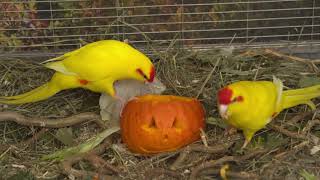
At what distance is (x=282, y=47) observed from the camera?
2.22 metres

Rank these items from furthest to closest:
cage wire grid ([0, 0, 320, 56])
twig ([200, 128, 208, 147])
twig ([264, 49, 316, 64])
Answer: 1. cage wire grid ([0, 0, 320, 56])
2. twig ([264, 49, 316, 64])
3. twig ([200, 128, 208, 147])

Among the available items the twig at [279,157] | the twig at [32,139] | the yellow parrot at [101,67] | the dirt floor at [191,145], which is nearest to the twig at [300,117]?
the dirt floor at [191,145]

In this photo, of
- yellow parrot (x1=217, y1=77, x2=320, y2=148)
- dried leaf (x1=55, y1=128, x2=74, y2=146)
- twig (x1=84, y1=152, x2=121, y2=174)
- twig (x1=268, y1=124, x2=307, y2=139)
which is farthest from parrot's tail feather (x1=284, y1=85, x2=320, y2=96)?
dried leaf (x1=55, y1=128, x2=74, y2=146)

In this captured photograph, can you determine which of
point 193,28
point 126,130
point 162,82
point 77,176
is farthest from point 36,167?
point 193,28

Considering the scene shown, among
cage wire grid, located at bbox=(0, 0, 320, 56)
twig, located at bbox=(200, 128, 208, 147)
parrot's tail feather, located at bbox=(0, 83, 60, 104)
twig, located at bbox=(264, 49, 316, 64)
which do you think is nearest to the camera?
twig, located at bbox=(200, 128, 208, 147)

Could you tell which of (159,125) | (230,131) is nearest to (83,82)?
(159,125)

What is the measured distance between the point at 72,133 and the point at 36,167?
0.60 ft

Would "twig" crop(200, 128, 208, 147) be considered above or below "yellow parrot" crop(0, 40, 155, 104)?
below

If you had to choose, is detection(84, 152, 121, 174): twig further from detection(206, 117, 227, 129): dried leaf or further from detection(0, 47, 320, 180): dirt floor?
detection(206, 117, 227, 129): dried leaf

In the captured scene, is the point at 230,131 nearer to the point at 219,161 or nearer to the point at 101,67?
the point at 219,161

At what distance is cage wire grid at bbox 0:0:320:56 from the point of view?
227 cm

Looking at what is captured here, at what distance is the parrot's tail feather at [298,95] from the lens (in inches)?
72.7

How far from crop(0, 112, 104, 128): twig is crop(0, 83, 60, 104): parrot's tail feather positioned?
0.25ft

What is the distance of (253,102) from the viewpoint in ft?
5.75
